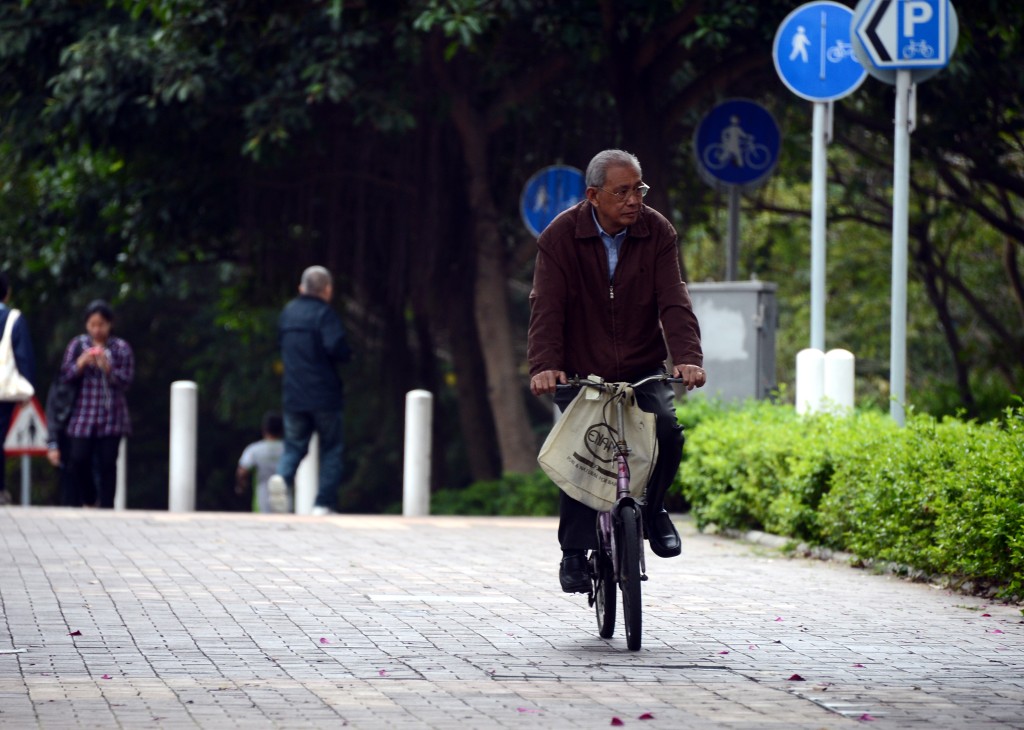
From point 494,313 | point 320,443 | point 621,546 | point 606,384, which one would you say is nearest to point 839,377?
point 320,443

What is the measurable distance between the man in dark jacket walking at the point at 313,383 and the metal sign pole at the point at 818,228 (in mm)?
3558

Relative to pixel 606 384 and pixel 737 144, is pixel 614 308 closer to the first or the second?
pixel 606 384

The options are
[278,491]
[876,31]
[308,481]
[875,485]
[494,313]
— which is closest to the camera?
[875,485]

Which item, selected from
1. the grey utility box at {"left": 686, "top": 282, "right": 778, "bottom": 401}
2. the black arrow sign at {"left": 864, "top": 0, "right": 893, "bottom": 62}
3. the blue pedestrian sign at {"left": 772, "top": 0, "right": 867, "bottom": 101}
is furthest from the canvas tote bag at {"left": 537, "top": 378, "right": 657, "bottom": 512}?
the grey utility box at {"left": 686, "top": 282, "right": 778, "bottom": 401}

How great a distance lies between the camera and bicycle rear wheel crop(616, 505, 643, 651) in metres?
6.64

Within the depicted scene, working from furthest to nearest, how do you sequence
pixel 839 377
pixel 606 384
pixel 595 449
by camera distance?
pixel 839 377, pixel 595 449, pixel 606 384

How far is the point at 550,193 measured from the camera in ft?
51.3

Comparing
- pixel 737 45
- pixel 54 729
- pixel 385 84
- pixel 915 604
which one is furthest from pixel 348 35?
pixel 54 729

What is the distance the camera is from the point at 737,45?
17.2 metres

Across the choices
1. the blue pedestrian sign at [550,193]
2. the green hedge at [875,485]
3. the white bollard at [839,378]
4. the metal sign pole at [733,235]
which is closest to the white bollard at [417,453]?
the blue pedestrian sign at [550,193]

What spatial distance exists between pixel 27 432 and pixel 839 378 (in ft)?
28.4

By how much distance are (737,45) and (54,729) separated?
42.9 feet

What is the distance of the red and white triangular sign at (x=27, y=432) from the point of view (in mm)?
17125

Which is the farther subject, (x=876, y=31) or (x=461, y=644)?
(x=876, y=31)
